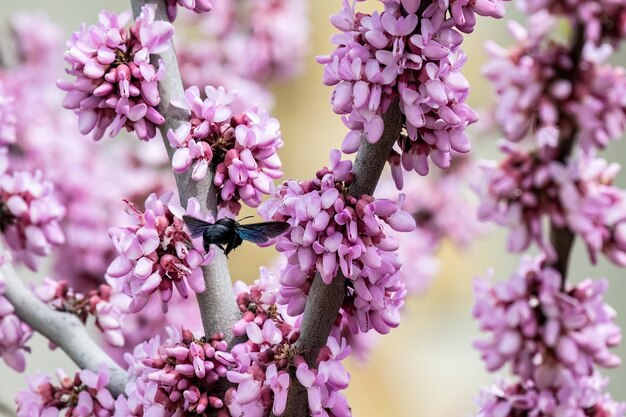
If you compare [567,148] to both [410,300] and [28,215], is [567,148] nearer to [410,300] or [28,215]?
[28,215]

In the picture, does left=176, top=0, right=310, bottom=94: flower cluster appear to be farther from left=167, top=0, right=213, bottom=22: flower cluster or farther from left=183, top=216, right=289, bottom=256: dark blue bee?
left=183, top=216, right=289, bottom=256: dark blue bee

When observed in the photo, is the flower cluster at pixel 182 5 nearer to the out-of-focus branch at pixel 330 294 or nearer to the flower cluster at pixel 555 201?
the out-of-focus branch at pixel 330 294

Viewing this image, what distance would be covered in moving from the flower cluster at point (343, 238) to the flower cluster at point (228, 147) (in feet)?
0.26

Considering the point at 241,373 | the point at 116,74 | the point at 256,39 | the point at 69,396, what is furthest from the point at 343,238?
the point at 256,39

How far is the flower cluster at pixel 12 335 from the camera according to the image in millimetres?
980

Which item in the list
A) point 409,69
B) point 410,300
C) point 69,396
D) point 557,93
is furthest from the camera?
point 410,300

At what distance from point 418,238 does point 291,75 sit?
0.60 meters

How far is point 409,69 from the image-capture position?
703 millimetres

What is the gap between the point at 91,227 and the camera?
175cm

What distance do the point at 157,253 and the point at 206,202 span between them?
0.08 meters

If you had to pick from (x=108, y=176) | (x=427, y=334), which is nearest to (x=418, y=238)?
(x=108, y=176)

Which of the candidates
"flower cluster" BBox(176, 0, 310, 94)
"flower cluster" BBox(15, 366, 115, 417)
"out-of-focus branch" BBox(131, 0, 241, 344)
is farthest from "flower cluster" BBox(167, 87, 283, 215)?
"flower cluster" BBox(176, 0, 310, 94)

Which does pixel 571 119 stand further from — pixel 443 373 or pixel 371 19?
pixel 443 373

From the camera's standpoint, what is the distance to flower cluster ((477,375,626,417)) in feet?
2.17
